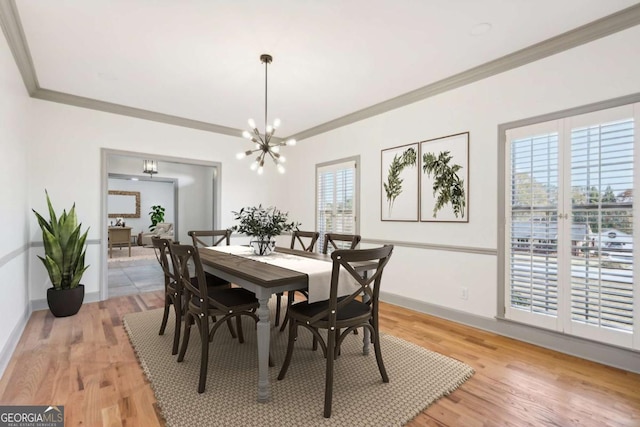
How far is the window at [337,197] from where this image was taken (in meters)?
4.48

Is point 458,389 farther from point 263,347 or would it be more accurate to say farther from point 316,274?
point 263,347

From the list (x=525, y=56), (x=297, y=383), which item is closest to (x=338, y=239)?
(x=297, y=383)

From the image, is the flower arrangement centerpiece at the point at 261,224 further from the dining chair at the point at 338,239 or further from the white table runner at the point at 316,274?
the dining chair at the point at 338,239

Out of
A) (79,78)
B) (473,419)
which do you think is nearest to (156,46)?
(79,78)

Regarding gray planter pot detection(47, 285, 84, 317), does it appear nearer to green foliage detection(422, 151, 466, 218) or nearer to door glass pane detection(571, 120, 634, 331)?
green foliage detection(422, 151, 466, 218)

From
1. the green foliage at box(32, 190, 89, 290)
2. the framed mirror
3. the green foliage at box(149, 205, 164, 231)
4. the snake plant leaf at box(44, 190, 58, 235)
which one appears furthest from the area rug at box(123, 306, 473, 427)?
the framed mirror

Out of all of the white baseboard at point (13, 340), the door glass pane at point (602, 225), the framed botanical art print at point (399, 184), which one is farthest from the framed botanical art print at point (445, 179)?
the white baseboard at point (13, 340)

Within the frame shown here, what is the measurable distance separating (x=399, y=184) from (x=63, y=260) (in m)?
3.94

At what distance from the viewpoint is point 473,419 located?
1743 mm

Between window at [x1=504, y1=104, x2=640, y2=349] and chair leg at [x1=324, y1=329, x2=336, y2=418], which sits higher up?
window at [x1=504, y1=104, x2=640, y2=349]

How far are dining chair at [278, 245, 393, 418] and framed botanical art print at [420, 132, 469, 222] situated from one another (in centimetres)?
164

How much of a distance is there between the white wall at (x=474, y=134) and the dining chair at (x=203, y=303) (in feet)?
6.97

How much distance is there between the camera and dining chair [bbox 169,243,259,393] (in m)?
2.01

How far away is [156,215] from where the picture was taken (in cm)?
1127
